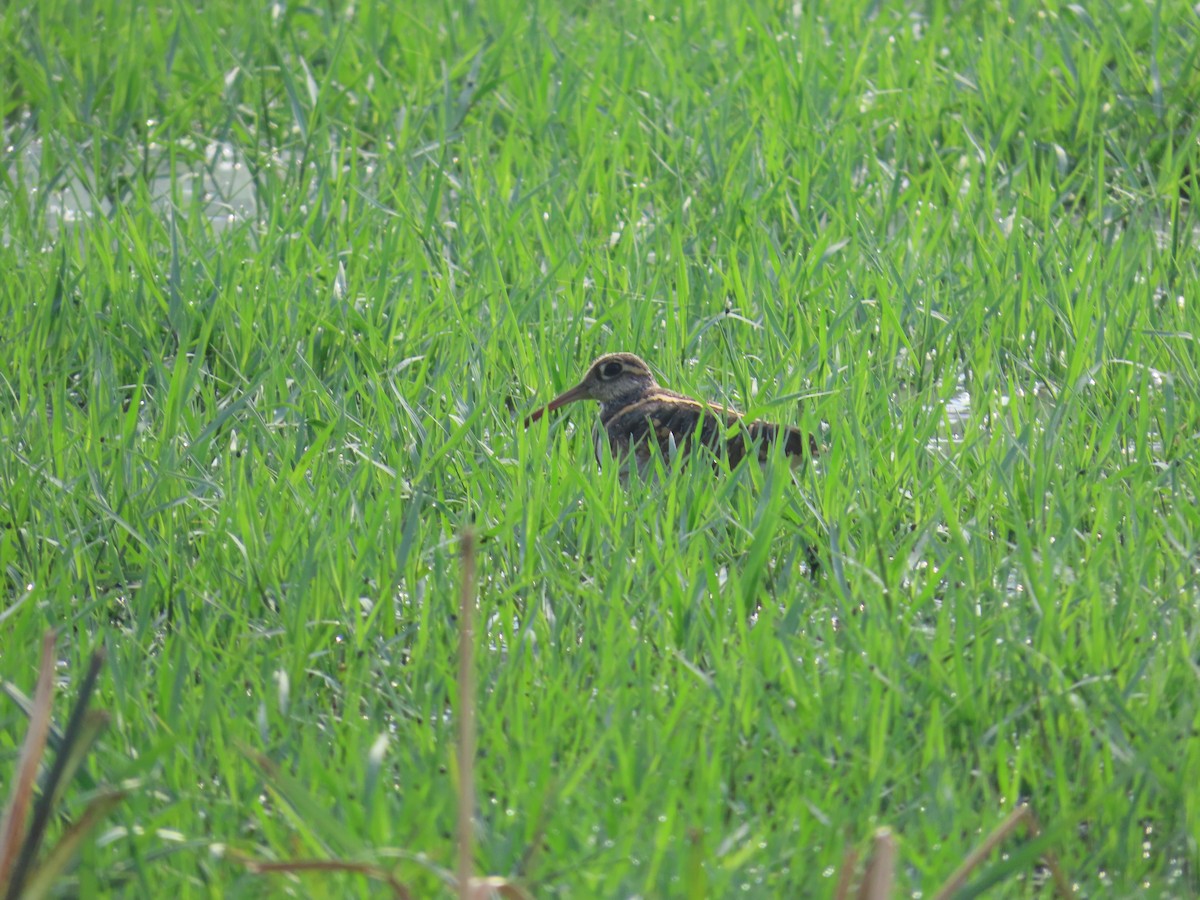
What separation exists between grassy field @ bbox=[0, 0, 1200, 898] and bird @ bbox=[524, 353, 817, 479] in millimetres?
100

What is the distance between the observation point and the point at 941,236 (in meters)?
4.91

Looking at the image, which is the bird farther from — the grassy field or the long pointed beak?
the grassy field

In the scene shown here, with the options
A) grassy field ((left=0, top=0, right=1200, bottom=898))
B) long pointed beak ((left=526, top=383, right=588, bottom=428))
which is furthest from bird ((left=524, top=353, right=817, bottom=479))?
grassy field ((left=0, top=0, right=1200, bottom=898))

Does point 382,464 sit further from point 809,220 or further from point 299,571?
point 809,220

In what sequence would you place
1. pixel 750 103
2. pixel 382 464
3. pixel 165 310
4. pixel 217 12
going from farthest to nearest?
pixel 217 12
pixel 750 103
pixel 165 310
pixel 382 464

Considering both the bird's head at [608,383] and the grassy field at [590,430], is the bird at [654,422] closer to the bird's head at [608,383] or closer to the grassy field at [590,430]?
the bird's head at [608,383]

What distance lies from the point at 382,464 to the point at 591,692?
3.61 ft

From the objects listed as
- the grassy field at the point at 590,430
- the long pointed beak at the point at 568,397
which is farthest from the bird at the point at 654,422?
the grassy field at the point at 590,430

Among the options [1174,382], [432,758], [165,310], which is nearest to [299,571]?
[432,758]

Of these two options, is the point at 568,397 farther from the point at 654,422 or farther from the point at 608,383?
the point at 654,422

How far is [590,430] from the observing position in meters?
4.03

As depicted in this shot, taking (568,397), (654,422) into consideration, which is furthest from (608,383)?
(654,422)

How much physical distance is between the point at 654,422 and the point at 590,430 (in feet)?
0.60

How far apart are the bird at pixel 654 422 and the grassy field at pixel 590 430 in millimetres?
100
